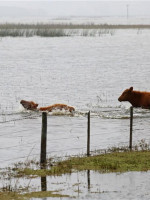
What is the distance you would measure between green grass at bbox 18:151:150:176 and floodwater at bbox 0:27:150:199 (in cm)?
68

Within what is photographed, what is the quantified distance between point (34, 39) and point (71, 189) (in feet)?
253

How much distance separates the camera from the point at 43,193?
1257 cm

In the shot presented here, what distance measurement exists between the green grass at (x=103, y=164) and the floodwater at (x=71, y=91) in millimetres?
679

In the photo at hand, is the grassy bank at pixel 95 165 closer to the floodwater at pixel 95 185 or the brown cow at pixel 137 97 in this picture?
the floodwater at pixel 95 185

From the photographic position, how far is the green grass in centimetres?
1433

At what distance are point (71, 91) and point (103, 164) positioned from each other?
75.0 feet

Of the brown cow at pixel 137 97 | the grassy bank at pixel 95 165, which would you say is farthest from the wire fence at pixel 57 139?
the brown cow at pixel 137 97

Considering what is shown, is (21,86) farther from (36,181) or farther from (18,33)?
(18,33)

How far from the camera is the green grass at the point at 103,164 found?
14328mm

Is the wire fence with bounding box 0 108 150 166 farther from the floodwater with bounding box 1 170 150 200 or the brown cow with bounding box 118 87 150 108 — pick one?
the floodwater with bounding box 1 170 150 200

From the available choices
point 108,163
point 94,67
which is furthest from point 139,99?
point 94,67

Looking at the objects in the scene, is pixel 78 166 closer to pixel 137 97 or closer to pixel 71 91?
pixel 137 97

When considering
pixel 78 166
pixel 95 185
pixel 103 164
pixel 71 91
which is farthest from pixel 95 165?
pixel 71 91

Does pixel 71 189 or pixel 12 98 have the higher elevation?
pixel 12 98
